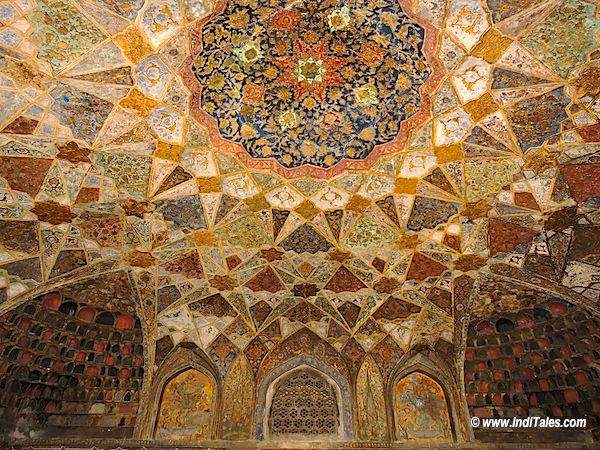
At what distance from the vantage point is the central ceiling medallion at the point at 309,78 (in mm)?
6676

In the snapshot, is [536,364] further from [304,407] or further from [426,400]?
[304,407]

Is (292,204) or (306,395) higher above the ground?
(292,204)

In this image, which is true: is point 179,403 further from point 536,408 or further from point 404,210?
point 536,408

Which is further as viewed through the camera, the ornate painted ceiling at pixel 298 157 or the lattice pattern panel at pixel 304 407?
the lattice pattern panel at pixel 304 407

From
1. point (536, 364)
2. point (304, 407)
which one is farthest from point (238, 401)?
point (536, 364)

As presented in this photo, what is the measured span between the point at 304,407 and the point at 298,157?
6664 millimetres

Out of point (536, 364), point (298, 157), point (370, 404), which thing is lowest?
point (370, 404)

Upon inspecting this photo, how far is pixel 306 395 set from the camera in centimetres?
1147

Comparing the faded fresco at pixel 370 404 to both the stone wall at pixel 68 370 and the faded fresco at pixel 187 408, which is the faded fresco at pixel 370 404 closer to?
the faded fresco at pixel 187 408

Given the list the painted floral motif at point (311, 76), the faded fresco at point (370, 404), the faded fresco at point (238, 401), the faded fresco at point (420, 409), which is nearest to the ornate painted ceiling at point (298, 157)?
the painted floral motif at point (311, 76)

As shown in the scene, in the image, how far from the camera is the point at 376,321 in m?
11.5

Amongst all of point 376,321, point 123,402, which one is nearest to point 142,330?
point 123,402

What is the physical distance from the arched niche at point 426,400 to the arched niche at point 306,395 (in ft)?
3.83

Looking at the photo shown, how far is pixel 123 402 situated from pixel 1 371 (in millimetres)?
2833
